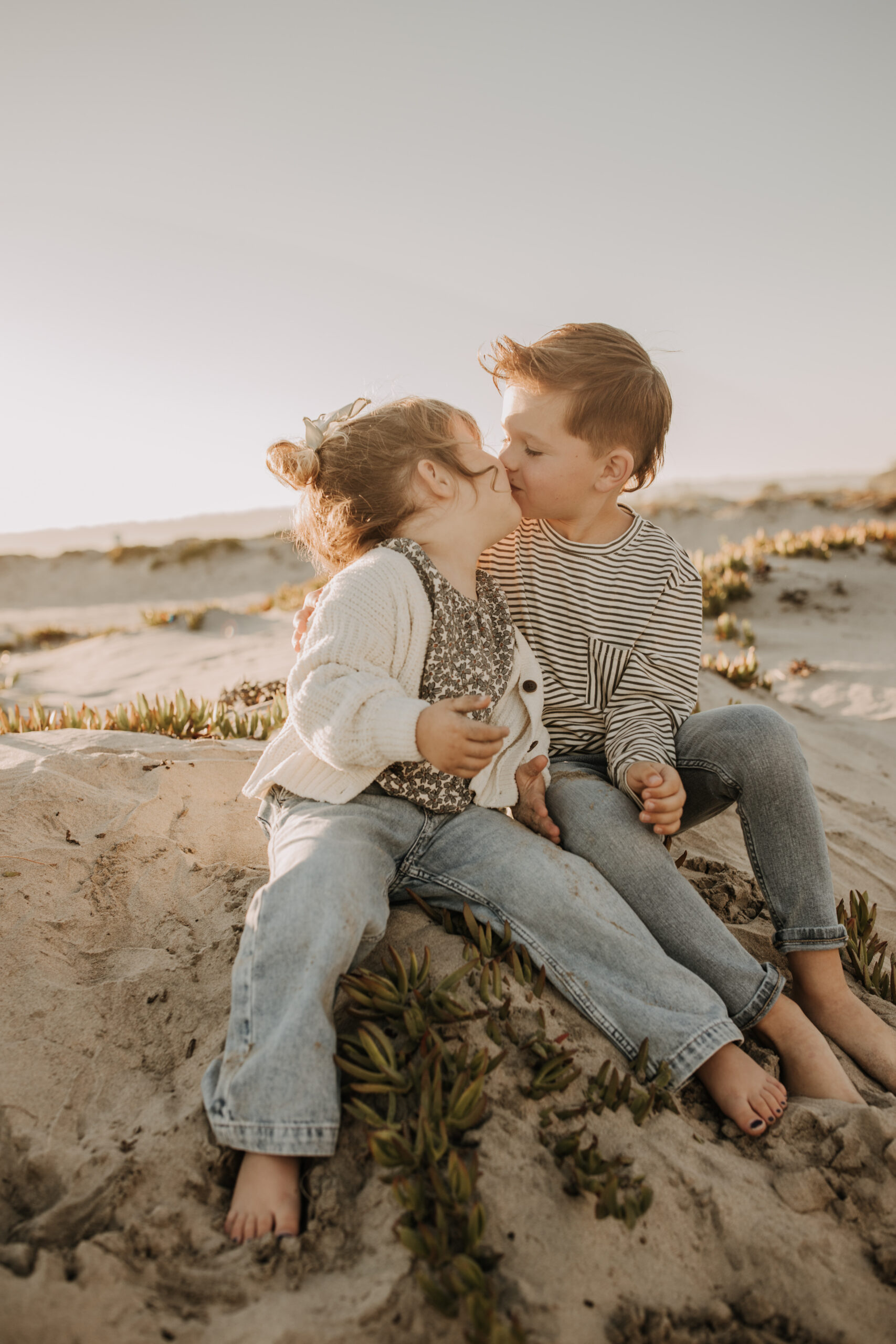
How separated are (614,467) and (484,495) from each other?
0.60 m

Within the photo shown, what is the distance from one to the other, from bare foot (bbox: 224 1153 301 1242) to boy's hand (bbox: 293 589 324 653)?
5.24ft

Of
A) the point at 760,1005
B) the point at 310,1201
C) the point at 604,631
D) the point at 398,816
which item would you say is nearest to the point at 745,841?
the point at 760,1005

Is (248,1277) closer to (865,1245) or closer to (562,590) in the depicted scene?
(865,1245)

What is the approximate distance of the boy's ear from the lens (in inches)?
118

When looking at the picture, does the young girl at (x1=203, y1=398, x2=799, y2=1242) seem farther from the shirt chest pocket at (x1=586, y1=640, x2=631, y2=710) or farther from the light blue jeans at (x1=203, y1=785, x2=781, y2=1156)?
the shirt chest pocket at (x1=586, y1=640, x2=631, y2=710)

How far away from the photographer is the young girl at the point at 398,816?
1.86 meters

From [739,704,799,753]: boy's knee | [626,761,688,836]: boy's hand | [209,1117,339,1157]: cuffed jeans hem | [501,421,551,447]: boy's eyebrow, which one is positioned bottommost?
[209,1117,339,1157]: cuffed jeans hem

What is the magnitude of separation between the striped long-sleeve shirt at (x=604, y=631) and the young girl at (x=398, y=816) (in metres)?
0.21

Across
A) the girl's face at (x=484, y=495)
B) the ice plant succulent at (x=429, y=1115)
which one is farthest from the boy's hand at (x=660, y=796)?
the girl's face at (x=484, y=495)

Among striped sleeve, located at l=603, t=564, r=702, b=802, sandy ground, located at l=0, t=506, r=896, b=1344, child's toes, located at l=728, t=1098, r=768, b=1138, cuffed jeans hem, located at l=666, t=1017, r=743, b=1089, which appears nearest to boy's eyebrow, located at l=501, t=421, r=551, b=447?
striped sleeve, located at l=603, t=564, r=702, b=802

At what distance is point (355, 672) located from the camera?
2.33 m

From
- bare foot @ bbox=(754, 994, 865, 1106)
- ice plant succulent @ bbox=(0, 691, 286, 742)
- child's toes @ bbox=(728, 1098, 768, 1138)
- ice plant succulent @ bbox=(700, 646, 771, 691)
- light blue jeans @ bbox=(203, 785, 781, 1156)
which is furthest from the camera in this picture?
ice plant succulent @ bbox=(700, 646, 771, 691)

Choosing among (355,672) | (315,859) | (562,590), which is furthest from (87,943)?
(562,590)

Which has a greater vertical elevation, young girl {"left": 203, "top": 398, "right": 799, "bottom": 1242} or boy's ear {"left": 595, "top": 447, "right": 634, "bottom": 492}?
boy's ear {"left": 595, "top": 447, "right": 634, "bottom": 492}
